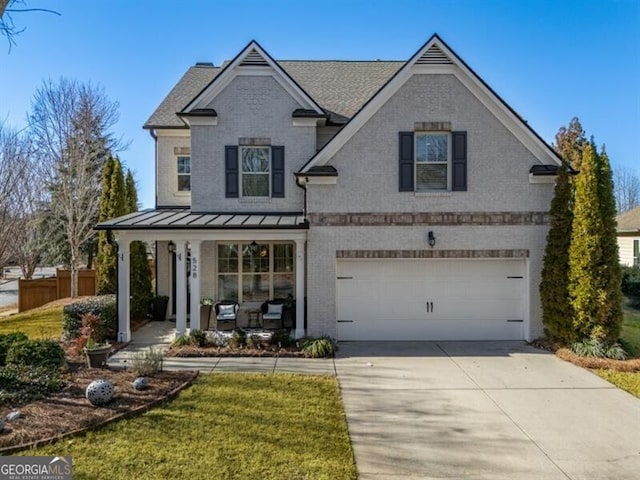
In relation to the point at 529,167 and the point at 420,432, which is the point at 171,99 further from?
the point at 420,432

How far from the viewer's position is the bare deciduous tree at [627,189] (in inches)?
2183

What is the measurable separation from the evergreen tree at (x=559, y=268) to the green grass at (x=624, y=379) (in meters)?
1.42

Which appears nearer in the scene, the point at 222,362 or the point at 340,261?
the point at 222,362

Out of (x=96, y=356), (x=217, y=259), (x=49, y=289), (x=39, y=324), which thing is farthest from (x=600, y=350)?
(x=49, y=289)

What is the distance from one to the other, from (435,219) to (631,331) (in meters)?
7.68

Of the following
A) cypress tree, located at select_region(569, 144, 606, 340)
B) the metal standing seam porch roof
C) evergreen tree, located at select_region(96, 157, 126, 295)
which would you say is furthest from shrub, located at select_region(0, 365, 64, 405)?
cypress tree, located at select_region(569, 144, 606, 340)

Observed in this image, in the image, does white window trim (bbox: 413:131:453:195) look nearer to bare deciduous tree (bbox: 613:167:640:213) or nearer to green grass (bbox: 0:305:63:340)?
green grass (bbox: 0:305:63:340)

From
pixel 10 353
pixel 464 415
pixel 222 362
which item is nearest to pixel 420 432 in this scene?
pixel 464 415

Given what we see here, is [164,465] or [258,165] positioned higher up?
[258,165]

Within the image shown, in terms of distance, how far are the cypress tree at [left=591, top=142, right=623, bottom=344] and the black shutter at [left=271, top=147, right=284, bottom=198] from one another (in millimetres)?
8595

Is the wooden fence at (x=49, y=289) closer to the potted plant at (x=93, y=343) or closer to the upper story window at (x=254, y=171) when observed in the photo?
the potted plant at (x=93, y=343)

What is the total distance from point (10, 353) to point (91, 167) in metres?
16.2

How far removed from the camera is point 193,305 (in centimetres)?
1125

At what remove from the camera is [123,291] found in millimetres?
11328
